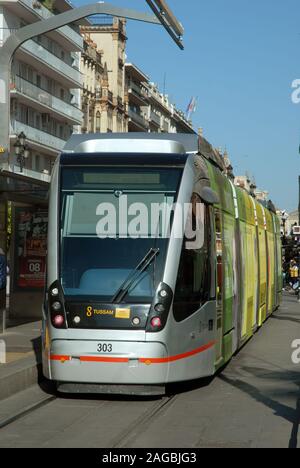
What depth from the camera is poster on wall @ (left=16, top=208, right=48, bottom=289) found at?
20.4 m

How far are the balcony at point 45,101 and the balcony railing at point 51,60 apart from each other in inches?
73.2

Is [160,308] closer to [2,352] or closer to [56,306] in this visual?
[56,306]

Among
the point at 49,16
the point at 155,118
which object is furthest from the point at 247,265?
the point at 155,118

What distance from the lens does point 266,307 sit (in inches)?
935

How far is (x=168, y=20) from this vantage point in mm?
14430

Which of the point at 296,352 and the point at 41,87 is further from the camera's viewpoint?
the point at 41,87

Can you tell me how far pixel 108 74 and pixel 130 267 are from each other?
3255 inches

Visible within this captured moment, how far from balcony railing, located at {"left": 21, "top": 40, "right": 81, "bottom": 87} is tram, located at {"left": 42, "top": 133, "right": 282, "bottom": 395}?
4717 centimetres

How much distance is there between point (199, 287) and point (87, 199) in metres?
1.78

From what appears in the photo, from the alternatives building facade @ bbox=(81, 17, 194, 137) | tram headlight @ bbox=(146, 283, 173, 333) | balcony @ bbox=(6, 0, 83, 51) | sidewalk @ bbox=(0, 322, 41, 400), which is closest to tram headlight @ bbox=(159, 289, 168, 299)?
tram headlight @ bbox=(146, 283, 173, 333)

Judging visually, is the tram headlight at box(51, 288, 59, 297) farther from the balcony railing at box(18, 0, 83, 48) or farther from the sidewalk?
the balcony railing at box(18, 0, 83, 48)

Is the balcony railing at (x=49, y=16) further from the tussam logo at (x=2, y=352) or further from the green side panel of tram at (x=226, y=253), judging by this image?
the green side panel of tram at (x=226, y=253)
